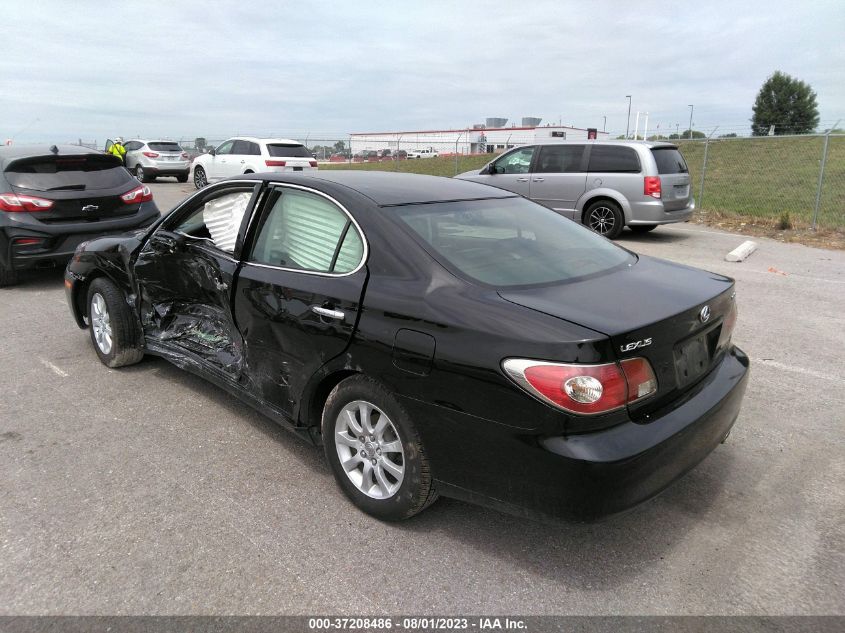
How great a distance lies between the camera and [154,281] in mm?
4266

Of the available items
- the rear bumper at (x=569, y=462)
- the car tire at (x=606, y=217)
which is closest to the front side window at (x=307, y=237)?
the rear bumper at (x=569, y=462)

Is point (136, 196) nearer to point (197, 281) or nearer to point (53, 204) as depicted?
point (53, 204)

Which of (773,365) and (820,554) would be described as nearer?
(820,554)

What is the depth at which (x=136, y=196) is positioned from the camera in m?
8.00

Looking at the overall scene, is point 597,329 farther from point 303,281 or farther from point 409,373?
point 303,281

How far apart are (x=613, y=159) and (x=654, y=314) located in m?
9.14

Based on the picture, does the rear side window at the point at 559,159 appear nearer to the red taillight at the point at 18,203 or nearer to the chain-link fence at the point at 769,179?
the chain-link fence at the point at 769,179

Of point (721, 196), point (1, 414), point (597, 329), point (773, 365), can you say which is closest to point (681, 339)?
point (597, 329)

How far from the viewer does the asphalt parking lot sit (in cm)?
244

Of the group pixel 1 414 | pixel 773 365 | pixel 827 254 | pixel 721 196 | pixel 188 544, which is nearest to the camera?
pixel 188 544

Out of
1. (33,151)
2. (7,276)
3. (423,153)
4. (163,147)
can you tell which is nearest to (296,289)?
(7,276)

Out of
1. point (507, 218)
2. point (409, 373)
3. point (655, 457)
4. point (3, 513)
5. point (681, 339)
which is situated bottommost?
point (3, 513)

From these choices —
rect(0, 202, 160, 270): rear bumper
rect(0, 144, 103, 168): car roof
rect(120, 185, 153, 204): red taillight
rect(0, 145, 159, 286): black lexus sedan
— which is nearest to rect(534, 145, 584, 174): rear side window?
rect(120, 185, 153, 204): red taillight

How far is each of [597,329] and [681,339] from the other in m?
0.52
